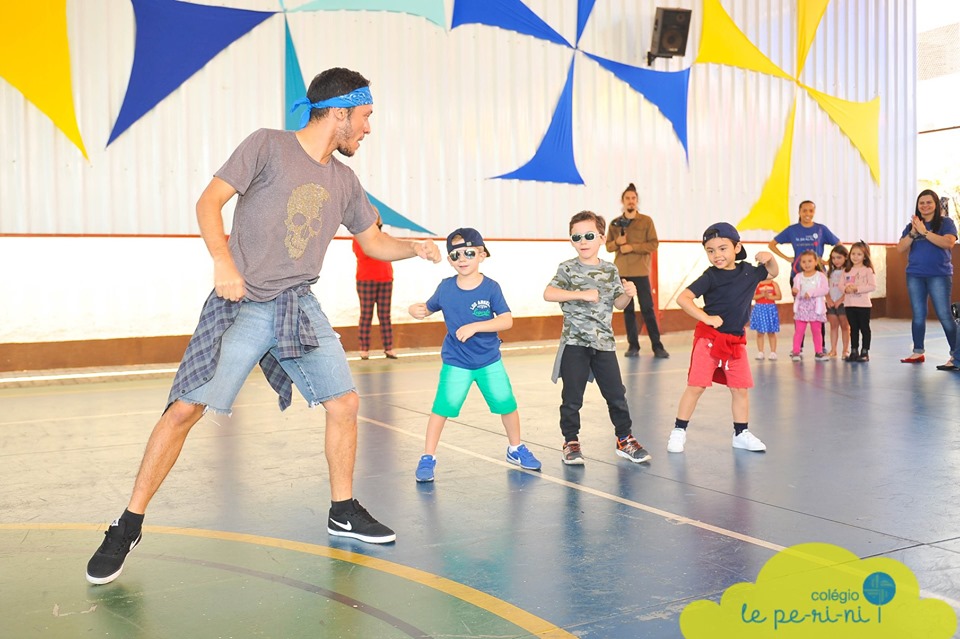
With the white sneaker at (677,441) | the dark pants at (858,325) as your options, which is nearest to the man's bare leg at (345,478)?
the white sneaker at (677,441)

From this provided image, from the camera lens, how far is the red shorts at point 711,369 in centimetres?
664

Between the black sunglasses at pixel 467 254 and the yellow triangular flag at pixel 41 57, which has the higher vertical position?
the yellow triangular flag at pixel 41 57

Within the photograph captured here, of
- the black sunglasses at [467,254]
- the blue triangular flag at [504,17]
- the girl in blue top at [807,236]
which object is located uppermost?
the blue triangular flag at [504,17]

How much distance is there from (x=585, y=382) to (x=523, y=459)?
0.69 metres

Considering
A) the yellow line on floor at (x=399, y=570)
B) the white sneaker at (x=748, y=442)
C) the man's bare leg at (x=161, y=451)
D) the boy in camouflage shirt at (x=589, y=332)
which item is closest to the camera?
the yellow line on floor at (x=399, y=570)

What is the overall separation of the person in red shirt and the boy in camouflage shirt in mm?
6671

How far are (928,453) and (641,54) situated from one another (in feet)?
37.2

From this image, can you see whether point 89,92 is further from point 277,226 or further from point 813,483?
point 813,483

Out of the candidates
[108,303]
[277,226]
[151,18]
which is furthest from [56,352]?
[277,226]

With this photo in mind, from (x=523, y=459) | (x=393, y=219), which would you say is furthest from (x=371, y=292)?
(x=523, y=459)

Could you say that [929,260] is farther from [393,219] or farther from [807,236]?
[393,219]

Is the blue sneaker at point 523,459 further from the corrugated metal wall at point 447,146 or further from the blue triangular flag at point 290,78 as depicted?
the blue triangular flag at point 290,78

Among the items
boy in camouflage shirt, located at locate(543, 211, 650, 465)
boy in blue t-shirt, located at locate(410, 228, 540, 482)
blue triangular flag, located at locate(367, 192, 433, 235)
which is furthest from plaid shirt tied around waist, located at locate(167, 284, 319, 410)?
blue triangular flag, located at locate(367, 192, 433, 235)

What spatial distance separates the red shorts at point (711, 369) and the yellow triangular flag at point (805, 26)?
42.6ft
